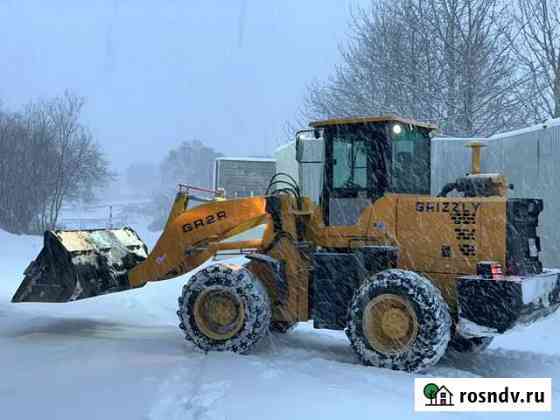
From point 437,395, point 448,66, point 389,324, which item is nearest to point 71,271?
point 389,324

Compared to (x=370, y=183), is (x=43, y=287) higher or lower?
lower

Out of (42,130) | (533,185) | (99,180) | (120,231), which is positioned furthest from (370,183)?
(99,180)

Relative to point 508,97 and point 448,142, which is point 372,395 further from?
point 508,97

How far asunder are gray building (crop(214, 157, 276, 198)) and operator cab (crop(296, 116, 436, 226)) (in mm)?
21862

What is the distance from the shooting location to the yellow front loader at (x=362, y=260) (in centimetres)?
682

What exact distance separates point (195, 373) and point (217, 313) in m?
1.44

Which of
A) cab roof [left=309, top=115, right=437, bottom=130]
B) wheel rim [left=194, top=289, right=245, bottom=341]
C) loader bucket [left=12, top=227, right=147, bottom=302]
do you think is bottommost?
wheel rim [left=194, top=289, right=245, bottom=341]

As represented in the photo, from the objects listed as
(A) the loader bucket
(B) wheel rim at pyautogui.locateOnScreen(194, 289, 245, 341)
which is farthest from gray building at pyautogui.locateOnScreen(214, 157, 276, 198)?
(B) wheel rim at pyautogui.locateOnScreen(194, 289, 245, 341)

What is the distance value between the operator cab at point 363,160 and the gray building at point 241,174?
21862 mm

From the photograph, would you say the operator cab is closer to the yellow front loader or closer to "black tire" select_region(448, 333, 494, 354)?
the yellow front loader

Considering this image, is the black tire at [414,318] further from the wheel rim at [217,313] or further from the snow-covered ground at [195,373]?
the wheel rim at [217,313]

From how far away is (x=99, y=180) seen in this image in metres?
54.6

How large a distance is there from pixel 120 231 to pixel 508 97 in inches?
714

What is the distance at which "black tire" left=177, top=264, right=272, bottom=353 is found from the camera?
7613 mm
